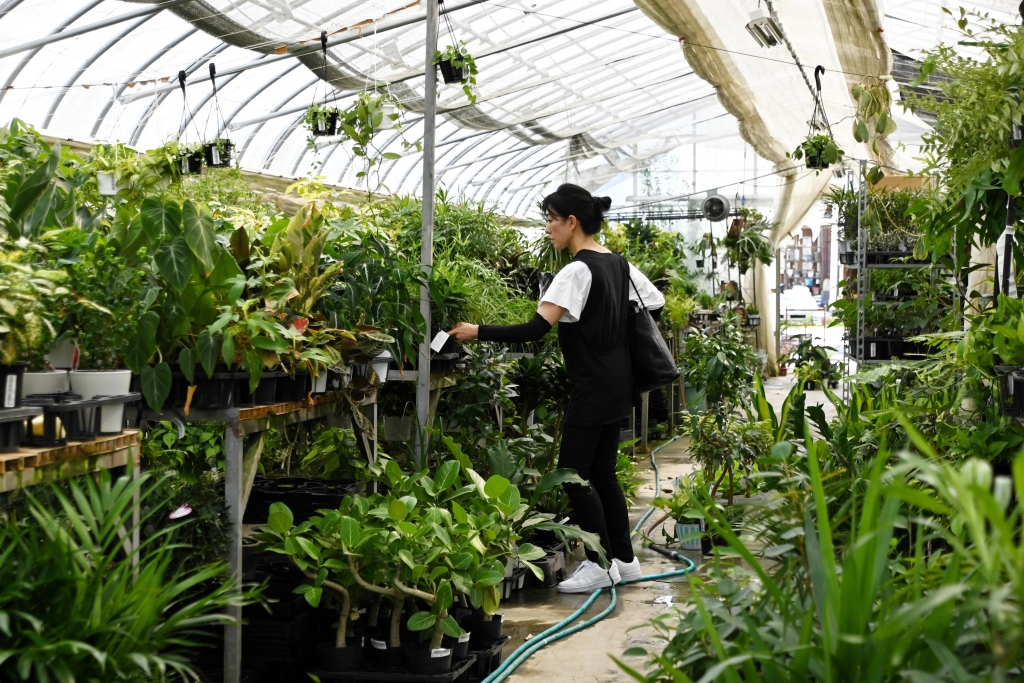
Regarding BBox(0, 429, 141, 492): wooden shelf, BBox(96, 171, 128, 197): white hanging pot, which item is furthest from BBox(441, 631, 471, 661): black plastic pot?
BBox(96, 171, 128, 197): white hanging pot

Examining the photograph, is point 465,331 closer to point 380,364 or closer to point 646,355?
point 380,364

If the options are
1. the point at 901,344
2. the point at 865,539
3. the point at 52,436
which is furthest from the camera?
the point at 901,344

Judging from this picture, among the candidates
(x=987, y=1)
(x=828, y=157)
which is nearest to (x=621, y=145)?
(x=828, y=157)

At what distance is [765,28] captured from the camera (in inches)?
294

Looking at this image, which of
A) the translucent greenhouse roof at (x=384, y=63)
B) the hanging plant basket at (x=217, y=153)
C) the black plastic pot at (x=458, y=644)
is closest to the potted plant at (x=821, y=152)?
the translucent greenhouse roof at (x=384, y=63)

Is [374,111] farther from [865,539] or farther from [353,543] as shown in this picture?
[865,539]

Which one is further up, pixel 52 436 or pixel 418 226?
pixel 418 226

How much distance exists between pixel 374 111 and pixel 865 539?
311 cm

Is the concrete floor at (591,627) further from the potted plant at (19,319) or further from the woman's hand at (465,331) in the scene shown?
the potted plant at (19,319)

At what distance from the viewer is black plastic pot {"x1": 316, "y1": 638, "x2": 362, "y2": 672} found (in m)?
2.60

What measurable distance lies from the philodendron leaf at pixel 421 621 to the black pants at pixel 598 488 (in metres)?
1.11

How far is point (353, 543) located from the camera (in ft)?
8.19

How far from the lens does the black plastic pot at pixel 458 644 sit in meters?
2.66

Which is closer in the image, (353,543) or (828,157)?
(353,543)
